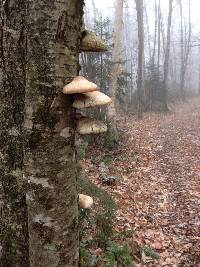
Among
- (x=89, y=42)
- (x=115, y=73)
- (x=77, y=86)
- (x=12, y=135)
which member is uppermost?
(x=89, y=42)

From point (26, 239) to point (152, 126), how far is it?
662 inches

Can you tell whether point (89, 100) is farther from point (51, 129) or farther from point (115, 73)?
point (115, 73)

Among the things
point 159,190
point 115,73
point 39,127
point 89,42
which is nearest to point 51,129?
point 39,127

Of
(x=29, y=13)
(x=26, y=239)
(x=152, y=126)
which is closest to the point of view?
(x=29, y=13)

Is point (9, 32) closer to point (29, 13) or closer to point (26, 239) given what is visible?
point (29, 13)

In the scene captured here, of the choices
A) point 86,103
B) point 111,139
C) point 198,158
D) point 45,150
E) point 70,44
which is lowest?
point 198,158

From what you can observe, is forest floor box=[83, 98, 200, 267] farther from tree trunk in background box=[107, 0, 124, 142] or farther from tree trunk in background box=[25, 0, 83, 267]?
tree trunk in background box=[25, 0, 83, 267]

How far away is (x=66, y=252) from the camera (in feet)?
7.63

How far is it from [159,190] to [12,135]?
23.7ft

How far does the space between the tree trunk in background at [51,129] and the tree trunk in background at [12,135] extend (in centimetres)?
9

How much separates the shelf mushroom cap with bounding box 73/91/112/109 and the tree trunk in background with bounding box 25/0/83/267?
2.6 inches

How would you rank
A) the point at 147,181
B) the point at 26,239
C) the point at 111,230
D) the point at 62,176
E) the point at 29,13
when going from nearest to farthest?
1. the point at 29,13
2. the point at 62,176
3. the point at 26,239
4. the point at 111,230
5. the point at 147,181

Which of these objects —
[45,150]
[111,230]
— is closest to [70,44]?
[45,150]

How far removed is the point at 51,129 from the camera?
6.93 feet
